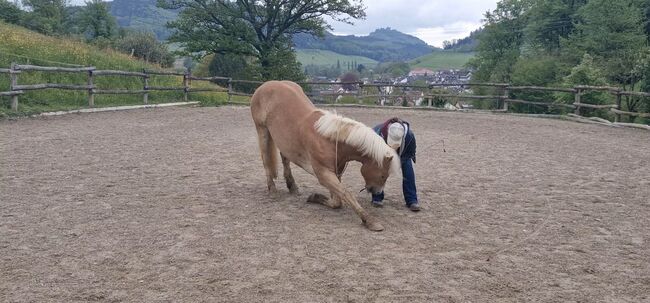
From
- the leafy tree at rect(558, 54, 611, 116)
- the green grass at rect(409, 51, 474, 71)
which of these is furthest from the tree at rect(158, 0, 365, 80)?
the green grass at rect(409, 51, 474, 71)

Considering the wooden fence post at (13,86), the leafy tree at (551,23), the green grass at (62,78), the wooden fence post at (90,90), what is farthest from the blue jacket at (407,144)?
the leafy tree at (551,23)

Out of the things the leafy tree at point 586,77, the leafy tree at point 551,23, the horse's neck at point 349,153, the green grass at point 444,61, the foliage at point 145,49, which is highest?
the green grass at point 444,61

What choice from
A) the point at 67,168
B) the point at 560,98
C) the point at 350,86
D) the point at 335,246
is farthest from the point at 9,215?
the point at 560,98

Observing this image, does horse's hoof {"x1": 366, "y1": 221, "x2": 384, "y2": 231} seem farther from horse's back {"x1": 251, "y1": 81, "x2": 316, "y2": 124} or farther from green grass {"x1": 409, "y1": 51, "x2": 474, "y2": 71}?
green grass {"x1": 409, "y1": 51, "x2": 474, "y2": 71}

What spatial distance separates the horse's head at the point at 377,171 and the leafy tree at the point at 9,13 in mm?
32771

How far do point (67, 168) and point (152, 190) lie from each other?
161cm

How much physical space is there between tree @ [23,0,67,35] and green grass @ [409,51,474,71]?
66.3 metres

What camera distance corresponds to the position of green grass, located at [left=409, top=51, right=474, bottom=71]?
307ft

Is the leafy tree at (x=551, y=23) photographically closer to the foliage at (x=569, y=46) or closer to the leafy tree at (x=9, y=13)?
the foliage at (x=569, y=46)

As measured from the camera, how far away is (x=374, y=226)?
4.06 metres

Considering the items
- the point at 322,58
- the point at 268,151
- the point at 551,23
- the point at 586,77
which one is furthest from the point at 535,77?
the point at 322,58

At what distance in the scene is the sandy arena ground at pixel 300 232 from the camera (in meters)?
2.94

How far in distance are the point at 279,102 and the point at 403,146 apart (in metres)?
1.38

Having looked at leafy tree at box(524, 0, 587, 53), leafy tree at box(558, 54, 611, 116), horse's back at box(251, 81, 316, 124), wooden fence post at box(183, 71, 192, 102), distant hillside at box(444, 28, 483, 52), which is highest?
distant hillside at box(444, 28, 483, 52)
